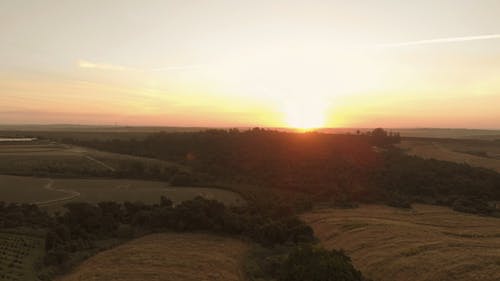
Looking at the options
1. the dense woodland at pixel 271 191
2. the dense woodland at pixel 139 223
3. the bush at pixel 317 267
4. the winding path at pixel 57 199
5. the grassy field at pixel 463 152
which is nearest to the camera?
the bush at pixel 317 267

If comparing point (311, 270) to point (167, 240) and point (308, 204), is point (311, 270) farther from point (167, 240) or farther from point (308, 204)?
point (308, 204)

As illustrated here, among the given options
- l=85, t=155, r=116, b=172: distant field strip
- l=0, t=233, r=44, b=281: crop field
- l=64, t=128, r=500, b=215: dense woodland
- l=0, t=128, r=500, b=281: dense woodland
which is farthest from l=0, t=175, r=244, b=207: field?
l=0, t=233, r=44, b=281: crop field

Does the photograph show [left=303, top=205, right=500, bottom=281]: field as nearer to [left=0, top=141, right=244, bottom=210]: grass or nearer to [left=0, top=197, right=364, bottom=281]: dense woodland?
[left=0, top=197, right=364, bottom=281]: dense woodland

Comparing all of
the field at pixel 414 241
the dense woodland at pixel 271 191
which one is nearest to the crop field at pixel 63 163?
the dense woodland at pixel 271 191

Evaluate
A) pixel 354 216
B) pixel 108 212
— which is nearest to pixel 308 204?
pixel 354 216

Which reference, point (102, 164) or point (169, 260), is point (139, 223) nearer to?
point (169, 260)

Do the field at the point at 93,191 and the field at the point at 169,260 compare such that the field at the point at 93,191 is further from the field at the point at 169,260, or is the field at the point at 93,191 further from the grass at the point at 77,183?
the field at the point at 169,260
